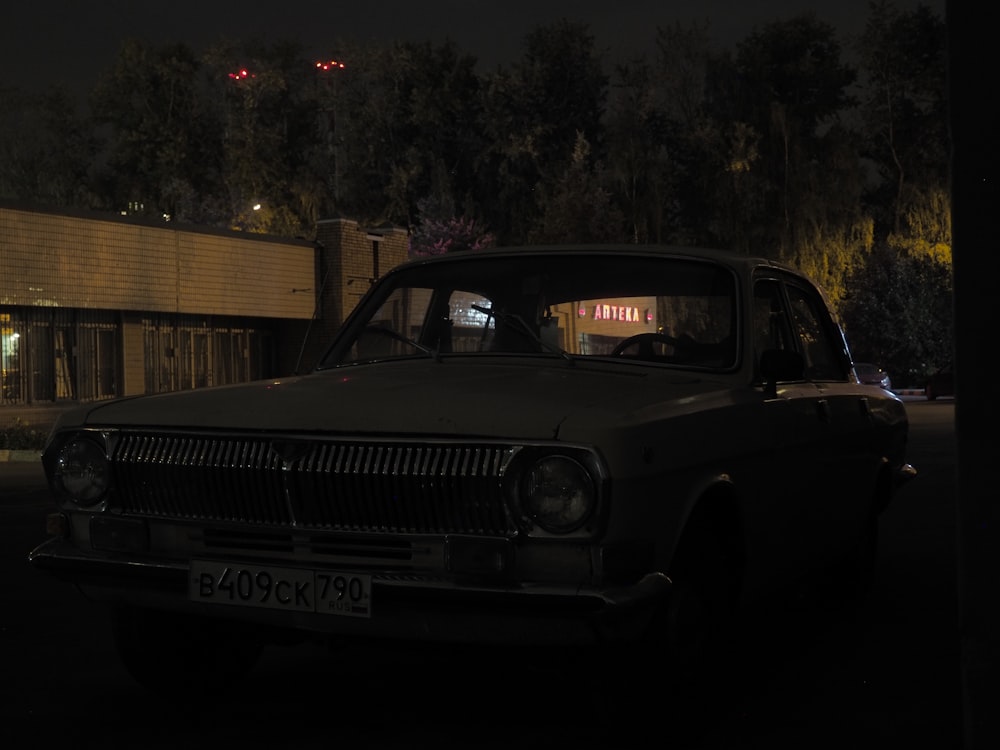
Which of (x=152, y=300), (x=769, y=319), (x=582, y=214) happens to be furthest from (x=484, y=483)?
(x=582, y=214)

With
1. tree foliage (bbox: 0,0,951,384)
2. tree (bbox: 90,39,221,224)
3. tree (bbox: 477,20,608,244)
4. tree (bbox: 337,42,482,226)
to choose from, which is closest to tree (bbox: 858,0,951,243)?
tree foliage (bbox: 0,0,951,384)

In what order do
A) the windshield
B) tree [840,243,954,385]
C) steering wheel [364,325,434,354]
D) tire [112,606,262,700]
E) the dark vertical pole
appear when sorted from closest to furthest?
the dark vertical pole → tire [112,606,262,700] → the windshield → steering wheel [364,325,434,354] → tree [840,243,954,385]

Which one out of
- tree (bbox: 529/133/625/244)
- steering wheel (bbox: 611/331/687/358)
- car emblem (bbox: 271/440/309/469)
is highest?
tree (bbox: 529/133/625/244)

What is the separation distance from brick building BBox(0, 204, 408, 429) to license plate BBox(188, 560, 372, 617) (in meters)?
28.0

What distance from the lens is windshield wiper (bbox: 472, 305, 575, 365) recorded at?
5.66 m

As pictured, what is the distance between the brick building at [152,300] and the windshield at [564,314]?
26498 millimetres

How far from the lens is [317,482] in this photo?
14.8 ft

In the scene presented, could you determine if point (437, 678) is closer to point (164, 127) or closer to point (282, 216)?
point (282, 216)

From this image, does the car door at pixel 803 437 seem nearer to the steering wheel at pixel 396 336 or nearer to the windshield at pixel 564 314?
the windshield at pixel 564 314

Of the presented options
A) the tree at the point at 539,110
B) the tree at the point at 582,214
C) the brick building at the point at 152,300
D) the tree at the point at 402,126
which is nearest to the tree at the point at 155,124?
the tree at the point at 402,126

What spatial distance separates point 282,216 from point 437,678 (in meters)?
69.7

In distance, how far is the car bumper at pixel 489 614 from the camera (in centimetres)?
416

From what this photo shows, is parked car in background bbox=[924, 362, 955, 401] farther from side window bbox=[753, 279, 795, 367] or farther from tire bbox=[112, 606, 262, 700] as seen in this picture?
Result: tire bbox=[112, 606, 262, 700]

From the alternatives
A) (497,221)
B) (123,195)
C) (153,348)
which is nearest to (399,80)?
(497,221)
